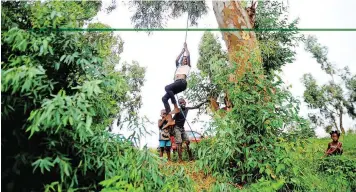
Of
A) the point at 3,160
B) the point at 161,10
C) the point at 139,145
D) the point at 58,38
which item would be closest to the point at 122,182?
the point at 139,145

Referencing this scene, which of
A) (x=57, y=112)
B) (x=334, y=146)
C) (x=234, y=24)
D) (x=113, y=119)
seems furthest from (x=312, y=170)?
(x=57, y=112)

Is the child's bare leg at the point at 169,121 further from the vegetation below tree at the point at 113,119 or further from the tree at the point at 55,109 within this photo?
the tree at the point at 55,109

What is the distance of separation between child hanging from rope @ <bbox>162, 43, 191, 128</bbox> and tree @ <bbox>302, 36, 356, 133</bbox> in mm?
871

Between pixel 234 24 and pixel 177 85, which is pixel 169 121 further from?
pixel 234 24

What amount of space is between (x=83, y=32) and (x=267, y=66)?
65.2 inches

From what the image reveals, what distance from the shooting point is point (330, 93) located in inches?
112

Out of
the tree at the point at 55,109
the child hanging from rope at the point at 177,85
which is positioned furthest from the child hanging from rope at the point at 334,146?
the tree at the point at 55,109

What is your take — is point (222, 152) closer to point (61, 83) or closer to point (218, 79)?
point (218, 79)

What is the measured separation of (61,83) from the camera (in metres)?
1.70

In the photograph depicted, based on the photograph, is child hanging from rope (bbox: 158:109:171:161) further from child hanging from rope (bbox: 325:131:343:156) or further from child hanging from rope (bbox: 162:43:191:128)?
child hanging from rope (bbox: 325:131:343:156)

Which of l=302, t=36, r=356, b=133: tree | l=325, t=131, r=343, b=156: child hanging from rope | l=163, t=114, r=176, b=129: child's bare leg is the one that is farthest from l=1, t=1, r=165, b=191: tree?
l=325, t=131, r=343, b=156: child hanging from rope

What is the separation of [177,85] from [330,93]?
1.25 m

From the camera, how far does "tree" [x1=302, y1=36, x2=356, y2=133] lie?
2.72 m

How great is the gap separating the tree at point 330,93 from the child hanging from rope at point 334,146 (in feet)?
0.18
